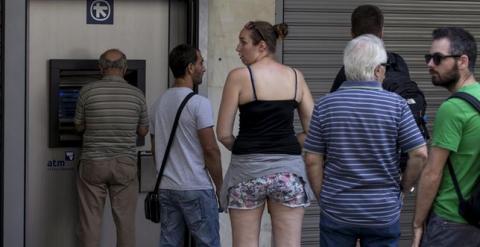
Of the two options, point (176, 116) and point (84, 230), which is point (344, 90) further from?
point (84, 230)

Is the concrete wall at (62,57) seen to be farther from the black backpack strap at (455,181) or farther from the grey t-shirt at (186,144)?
the black backpack strap at (455,181)

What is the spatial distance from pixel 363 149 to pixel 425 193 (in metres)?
0.36

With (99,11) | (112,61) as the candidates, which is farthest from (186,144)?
(99,11)

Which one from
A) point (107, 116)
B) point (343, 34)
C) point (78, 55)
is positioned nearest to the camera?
→ point (107, 116)

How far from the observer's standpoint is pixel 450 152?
173 inches

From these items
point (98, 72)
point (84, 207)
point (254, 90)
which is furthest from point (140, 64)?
point (254, 90)

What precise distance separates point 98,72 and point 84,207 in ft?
3.47

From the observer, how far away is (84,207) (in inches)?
281

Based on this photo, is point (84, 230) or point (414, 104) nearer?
point (414, 104)

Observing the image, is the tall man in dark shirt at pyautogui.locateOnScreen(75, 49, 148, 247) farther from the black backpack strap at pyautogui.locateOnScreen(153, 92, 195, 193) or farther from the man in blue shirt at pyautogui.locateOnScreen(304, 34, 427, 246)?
the man in blue shirt at pyautogui.locateOnScreen(304, 34, 427, 246)

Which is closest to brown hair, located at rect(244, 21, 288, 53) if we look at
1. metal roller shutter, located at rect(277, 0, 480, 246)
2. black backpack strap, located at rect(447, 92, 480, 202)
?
black backpack strap, located at rect(447, 92, 480, 202)

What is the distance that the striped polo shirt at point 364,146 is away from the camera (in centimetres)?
453

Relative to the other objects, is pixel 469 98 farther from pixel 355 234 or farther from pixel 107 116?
pixel 107 116

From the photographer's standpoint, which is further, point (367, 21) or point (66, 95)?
point (66, 95)
